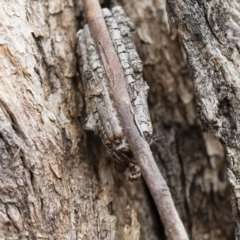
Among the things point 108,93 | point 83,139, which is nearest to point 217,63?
point 108,93

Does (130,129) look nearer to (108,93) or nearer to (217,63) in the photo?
(108,93)

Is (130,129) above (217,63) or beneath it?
Result: beneath

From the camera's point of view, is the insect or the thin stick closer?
the thin stick

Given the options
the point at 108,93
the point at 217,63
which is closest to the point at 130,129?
the point at 108,93

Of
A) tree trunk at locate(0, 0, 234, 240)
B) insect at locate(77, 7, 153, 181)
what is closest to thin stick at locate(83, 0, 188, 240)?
insect at locate(77, 7, 153, 181)

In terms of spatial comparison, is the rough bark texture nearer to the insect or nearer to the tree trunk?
Result: the tree trunk

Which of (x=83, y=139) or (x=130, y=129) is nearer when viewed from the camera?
(x=130, y=129)

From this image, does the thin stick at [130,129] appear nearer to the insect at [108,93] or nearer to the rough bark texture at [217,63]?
the insect at [108,93]
